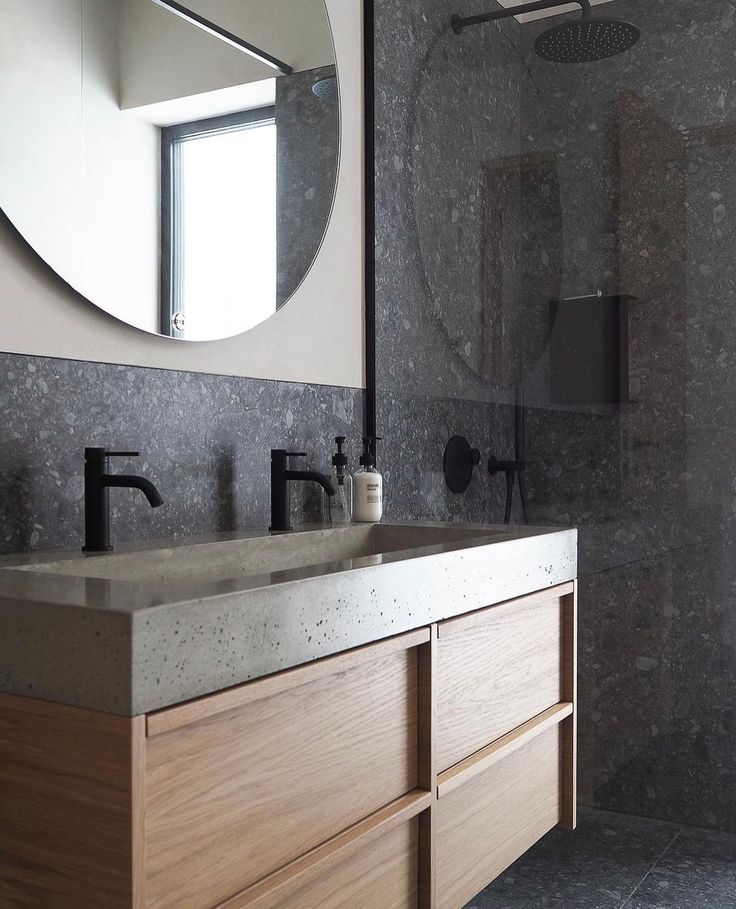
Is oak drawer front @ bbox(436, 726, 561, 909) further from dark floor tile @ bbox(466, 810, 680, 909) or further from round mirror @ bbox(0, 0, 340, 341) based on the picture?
round mirror @ bbox(0, 0, 340, 341)

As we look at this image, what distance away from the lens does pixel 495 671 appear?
158 cm

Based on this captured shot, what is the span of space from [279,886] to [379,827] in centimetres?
22

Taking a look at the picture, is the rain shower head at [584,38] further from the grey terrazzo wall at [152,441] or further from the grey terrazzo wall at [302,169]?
the grey terrazzo wall at [152,441]

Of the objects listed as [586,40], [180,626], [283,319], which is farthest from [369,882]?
[586,40]

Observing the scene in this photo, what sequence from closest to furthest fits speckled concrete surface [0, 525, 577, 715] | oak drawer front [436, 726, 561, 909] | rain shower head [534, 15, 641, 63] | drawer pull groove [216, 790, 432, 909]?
speckled concrete surface [0, 525, 577, 715], drawer pull groove [216, 790, 432, 909], oak drawer front [436, 726, 561, 909], rain shower head [534, 15, 641, 63]

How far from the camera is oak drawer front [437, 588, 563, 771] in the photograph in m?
1.45

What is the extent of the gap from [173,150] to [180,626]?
40.1 inches

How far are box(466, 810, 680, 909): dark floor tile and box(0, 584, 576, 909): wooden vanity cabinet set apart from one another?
1.07 feet

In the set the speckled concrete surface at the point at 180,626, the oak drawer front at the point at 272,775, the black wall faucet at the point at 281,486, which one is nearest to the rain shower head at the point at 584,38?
the black wall faucet at the point at 281,486

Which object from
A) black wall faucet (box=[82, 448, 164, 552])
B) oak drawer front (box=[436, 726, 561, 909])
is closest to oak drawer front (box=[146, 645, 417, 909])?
oak drawer front (box=[436, 726, 561, 909])

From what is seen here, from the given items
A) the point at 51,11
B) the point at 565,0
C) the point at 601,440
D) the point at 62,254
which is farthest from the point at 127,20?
the point at 601,440

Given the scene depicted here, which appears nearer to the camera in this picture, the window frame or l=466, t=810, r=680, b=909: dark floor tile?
the window frame

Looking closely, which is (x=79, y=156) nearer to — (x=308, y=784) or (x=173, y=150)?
(x=173, y=150)

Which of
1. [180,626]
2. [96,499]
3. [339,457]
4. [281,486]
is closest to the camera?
[180,626]
